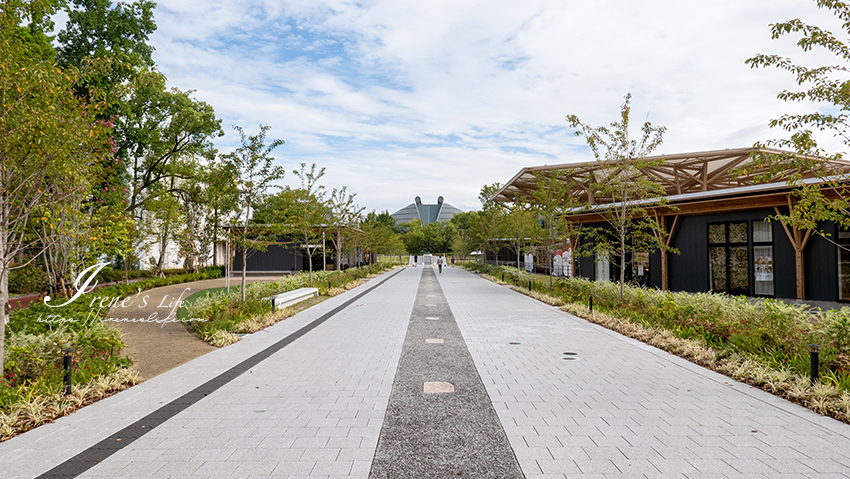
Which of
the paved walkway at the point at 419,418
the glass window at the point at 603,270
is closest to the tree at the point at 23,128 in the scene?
the paved walkway at the point at 419,418

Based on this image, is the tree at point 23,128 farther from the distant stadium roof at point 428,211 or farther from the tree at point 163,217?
the distant stadium roof at point 428,211

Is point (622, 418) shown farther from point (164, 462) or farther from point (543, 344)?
point (164, 462)

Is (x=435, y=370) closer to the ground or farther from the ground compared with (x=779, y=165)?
closer to the ground

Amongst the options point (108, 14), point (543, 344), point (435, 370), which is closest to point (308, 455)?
point (435, 370)

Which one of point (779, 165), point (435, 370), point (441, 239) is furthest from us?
point (441, 239)

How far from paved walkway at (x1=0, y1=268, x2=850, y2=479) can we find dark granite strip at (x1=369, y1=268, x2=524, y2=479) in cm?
5

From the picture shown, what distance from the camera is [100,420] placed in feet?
14.5

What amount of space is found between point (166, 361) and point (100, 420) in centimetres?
267

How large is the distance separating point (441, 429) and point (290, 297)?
9840mm

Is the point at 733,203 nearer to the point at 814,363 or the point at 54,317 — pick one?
the point at 814,363

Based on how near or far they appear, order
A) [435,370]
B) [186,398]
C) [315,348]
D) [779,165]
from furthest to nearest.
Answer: [315,348]
[435,370]
[779,165]
[186,398]

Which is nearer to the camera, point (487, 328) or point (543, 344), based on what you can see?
point (543, 344)

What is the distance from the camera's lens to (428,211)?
482 feet

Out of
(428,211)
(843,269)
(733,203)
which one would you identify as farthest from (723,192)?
(428,211)
